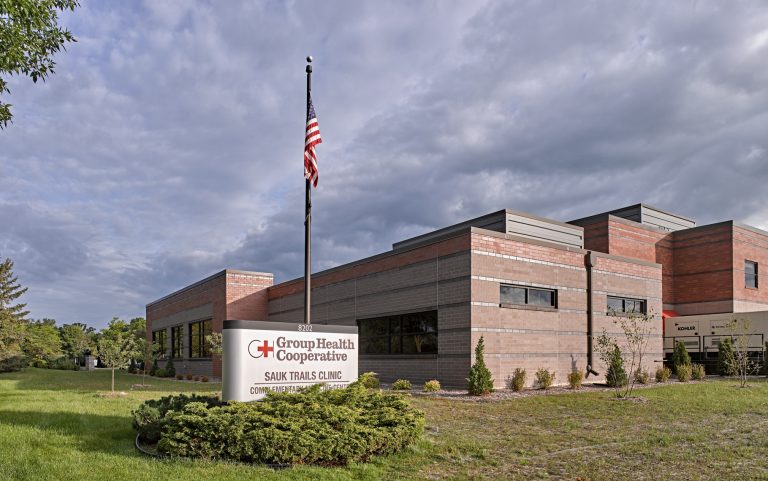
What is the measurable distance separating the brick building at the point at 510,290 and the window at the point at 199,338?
1.47 ft

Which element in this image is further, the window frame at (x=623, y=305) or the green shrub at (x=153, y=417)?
the window frame at (x=623, y=305)

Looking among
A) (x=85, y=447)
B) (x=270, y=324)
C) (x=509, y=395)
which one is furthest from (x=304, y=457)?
(x=509, y=395)

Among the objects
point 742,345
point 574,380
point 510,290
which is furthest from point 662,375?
point 510,290

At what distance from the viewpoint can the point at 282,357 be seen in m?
11.0

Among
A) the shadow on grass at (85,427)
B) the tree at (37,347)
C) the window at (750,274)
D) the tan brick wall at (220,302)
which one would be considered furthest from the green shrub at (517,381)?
the tree at (37,347)

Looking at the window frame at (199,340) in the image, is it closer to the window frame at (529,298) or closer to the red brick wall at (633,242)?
the window frame at (529,298)

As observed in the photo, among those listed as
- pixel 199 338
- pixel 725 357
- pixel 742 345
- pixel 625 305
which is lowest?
pixel 199 338

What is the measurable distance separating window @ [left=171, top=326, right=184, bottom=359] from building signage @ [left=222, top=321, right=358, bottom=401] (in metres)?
32.3

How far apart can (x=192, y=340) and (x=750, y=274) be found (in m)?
35.1

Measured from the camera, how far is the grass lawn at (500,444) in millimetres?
8406

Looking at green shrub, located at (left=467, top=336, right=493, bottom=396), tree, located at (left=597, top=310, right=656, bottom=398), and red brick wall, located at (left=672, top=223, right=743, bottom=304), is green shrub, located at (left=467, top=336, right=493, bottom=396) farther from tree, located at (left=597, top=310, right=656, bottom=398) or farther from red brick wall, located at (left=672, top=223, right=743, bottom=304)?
red brick wall, located at (left=672, top=223, right=743, bottom=304)

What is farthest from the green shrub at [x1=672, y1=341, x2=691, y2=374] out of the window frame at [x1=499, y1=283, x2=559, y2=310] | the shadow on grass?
the shadow on grass

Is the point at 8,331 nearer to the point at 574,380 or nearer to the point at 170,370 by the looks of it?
the point at 170,370

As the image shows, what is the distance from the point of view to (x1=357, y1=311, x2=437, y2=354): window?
22281 mm
